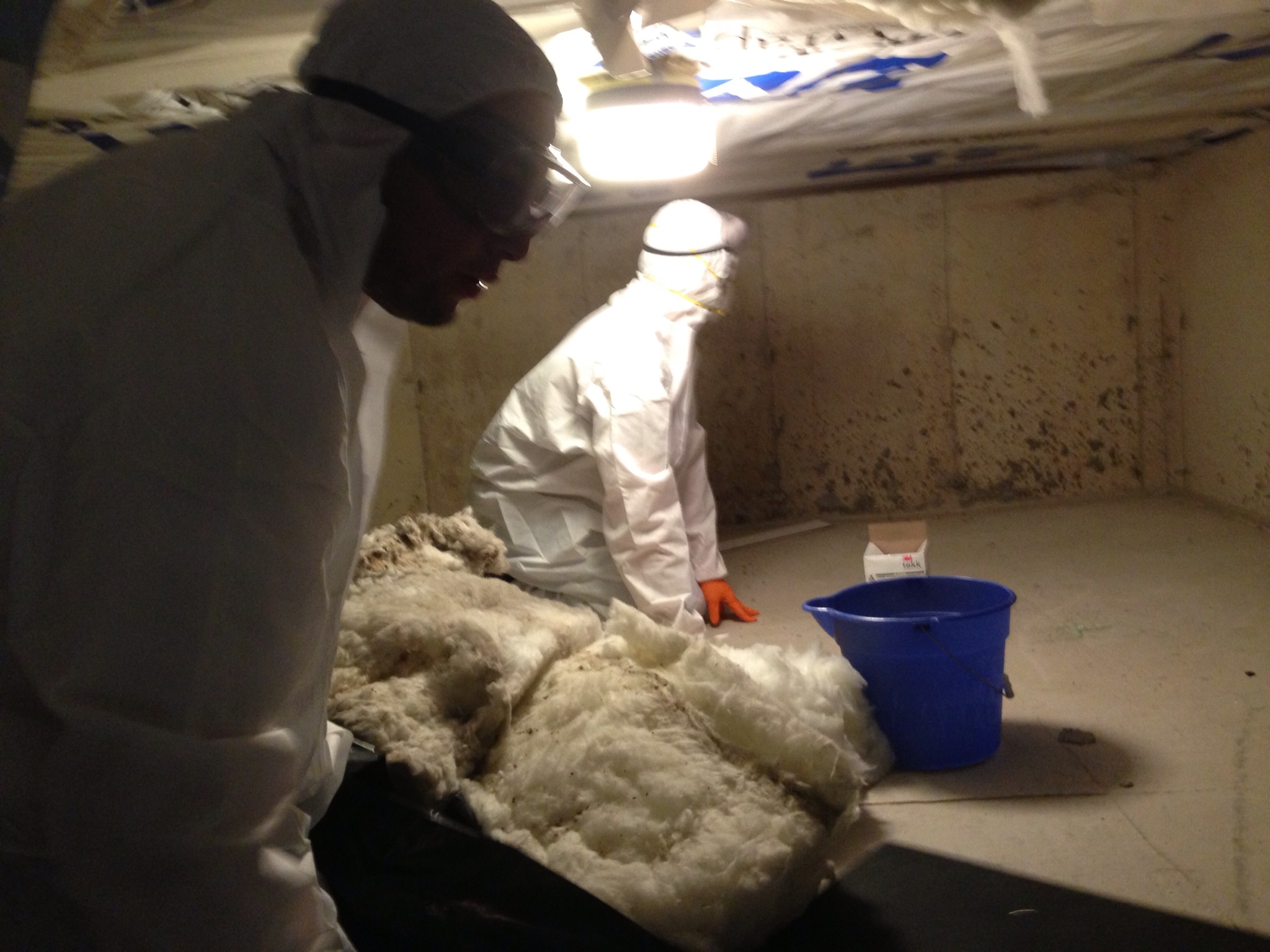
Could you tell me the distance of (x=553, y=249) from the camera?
4512 mm

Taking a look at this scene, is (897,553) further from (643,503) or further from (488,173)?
(488,173)

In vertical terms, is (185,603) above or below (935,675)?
above

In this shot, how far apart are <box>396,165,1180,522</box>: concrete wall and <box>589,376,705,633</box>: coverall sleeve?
5.62 ft

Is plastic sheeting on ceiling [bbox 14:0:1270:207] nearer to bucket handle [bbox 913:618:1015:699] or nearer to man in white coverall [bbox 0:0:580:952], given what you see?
man in white coverall [bbox 0:0:580:952]

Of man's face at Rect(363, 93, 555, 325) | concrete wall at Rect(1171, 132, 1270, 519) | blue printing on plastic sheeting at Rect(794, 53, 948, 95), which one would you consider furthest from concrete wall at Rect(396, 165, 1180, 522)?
man's face at Rect(363, 93, 555, 325)

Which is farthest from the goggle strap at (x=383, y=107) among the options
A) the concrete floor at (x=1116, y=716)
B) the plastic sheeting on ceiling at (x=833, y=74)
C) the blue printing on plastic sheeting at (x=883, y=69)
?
the blue printing on plastic sheeting at (x=883, y=69)

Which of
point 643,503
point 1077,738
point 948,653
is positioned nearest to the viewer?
point 948,653

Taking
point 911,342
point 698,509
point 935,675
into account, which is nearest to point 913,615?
point 935,675

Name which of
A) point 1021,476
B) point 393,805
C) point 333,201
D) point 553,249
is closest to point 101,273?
point 333,201

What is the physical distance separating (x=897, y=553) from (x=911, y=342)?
2.53m

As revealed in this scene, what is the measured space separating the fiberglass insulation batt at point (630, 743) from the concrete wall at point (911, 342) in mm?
2515

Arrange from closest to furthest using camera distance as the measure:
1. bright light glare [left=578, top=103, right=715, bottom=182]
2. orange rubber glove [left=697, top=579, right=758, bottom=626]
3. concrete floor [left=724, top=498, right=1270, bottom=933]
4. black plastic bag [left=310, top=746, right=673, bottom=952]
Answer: black plastic bag [left=310, top=746, right=673, bottom=952]
concrete floor [left=724, top=498, right=1270, bottom=933]
bright light glare [left=578, top=103, right=715, bottom=182]
orange rubber glove [left=697, top=579, right=758, bottom=626]

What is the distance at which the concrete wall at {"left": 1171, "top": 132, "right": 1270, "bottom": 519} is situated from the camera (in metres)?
3.73

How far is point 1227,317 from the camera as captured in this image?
4.00 m
